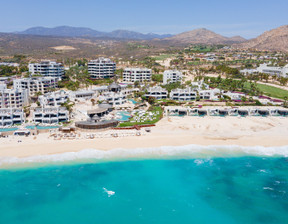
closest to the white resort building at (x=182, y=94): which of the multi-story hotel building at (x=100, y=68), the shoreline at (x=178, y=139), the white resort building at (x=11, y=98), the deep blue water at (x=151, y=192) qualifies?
the shoreline at (x=178, y=139)

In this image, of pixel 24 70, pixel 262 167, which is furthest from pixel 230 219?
pixel 24 70

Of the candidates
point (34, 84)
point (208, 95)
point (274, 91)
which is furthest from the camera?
point (274, 91)

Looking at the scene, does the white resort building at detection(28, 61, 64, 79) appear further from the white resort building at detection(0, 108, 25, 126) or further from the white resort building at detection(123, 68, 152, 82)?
the white resort building at detection(0, 108, 25, 126)

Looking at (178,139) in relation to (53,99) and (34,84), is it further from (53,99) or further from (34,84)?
(34,84)

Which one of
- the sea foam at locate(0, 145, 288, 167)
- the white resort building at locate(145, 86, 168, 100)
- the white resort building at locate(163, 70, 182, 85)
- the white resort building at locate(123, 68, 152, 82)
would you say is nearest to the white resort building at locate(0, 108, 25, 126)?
the sea foam at locate(0, 145, 288, 167)

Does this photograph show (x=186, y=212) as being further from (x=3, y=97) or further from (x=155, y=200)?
(x=3, y=97)

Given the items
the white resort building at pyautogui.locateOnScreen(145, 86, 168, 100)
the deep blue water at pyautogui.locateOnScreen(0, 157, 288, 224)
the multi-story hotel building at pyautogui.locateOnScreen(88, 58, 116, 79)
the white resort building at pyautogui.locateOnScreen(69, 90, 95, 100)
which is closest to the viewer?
the deep blue water at pyautogui.locateOnScreen(0, 157, 288, 224)

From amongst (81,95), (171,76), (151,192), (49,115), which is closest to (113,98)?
(81,95)
